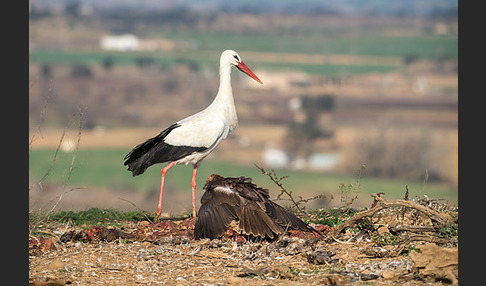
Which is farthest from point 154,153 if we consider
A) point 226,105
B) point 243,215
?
point 243,215

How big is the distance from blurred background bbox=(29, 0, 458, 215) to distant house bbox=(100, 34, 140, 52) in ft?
0.89

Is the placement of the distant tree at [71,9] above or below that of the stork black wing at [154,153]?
above

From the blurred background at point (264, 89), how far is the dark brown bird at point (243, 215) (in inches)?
913

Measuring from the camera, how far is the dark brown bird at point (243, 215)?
954 centimetres

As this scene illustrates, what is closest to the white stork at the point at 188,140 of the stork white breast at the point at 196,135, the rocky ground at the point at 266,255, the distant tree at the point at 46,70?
the stork white breast at the point at 196,135

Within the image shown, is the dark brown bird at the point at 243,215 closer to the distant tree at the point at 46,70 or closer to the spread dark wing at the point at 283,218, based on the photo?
the spread dark wing at the point at 283,218

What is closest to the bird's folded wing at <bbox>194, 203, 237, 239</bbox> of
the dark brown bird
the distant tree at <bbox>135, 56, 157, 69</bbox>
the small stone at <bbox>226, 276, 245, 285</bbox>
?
the dark brown bird

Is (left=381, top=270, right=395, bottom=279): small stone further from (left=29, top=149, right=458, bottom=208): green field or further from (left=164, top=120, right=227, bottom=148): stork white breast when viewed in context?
(left=29, top=149, right=458, bottom=208): green field

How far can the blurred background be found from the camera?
62.5m

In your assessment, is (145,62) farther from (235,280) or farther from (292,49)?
(235,280)

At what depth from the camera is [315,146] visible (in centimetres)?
7444

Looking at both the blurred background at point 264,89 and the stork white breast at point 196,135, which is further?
the blurred background at point 264,89

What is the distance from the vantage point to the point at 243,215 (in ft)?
31.4

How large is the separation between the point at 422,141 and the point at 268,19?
65530 mm
